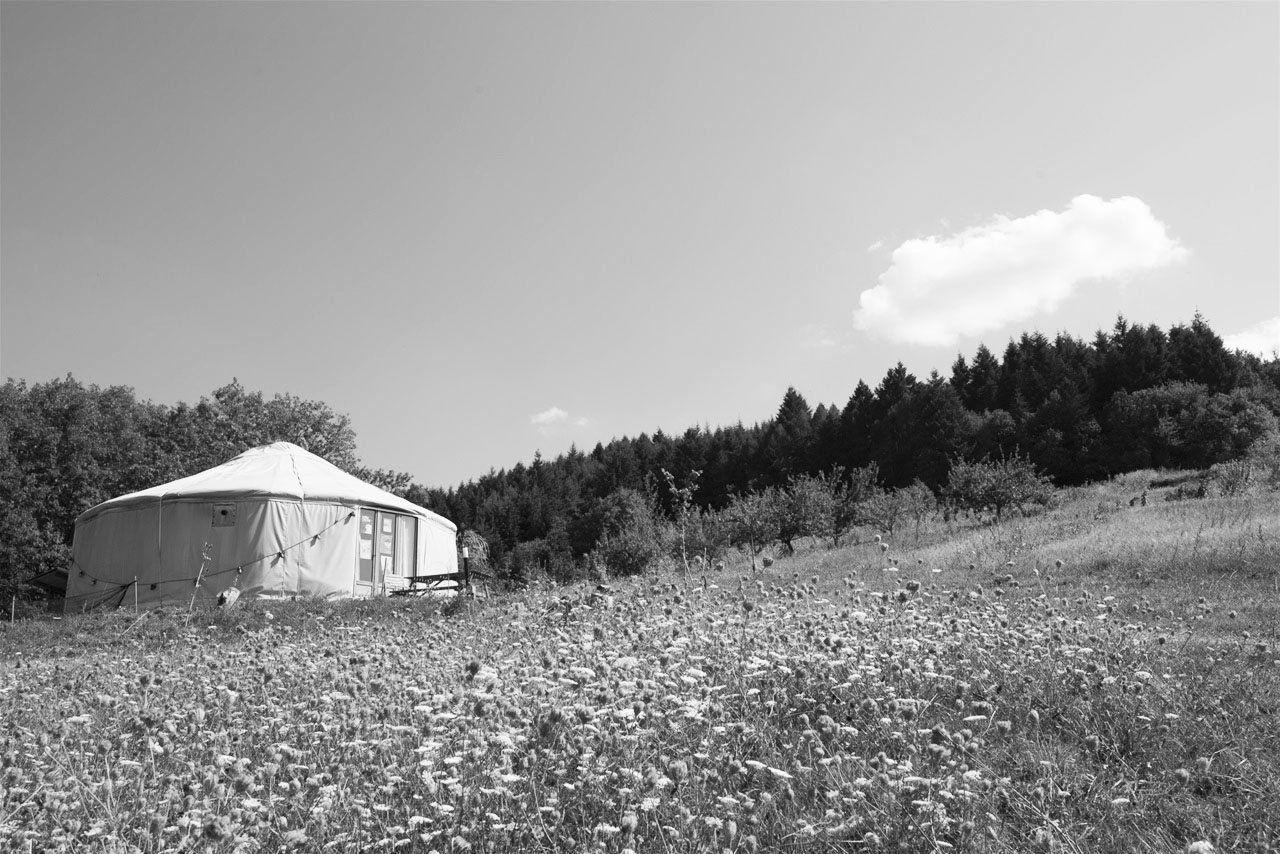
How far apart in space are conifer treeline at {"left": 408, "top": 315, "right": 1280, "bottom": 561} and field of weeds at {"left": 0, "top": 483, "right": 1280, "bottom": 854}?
2781cm

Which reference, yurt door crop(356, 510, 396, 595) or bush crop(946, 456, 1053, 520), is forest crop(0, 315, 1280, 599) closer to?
bush crop(946, 456, 1053, 520)

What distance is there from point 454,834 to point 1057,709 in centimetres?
267

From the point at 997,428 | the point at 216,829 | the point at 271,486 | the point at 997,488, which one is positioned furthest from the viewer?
the point at 997,428

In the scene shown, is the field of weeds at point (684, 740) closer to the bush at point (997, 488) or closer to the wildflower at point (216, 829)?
the wildflower at point (216, 829)

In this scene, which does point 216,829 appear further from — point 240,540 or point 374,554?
point 374,554

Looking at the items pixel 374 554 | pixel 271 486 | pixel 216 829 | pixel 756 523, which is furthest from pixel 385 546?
pixel 216 829

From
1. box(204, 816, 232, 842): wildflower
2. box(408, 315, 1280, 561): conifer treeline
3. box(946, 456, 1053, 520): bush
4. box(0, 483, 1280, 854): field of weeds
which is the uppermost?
box(408, 315, 1280, 561): conifer treeline

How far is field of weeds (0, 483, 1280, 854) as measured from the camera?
7.38 feet

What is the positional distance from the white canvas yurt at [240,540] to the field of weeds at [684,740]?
1262 centimetres

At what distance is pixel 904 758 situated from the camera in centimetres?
287

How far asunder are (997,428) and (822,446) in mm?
12607

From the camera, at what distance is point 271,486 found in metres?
17.9

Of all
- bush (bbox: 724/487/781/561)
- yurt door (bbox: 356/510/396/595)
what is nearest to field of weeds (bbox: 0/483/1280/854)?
yurt door (bbox: 356/510/396/595)

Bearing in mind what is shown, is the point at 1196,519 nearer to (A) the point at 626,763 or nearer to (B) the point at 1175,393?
(A) the point at 626,763
